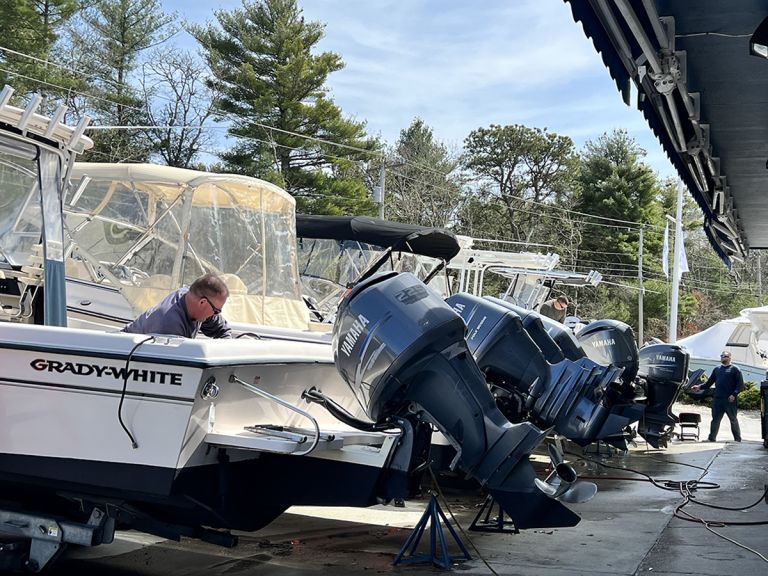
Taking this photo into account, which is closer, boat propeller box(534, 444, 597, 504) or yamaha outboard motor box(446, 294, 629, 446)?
boat propeller box(534, 444, 597, 504)

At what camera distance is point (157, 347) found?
14.2 ft

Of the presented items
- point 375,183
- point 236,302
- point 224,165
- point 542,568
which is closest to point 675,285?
point 375,183

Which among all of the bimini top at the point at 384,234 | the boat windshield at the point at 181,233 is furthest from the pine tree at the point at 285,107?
the boat windshield at the point at 181,233

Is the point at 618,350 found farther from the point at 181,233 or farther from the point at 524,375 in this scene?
the point at 181,233

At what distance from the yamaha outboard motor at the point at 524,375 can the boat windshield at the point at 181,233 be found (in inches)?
160

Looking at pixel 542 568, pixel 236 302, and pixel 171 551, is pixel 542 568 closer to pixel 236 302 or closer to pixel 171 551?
pixel 171 551

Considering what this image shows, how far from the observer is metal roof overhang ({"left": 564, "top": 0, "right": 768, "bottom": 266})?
188 inches

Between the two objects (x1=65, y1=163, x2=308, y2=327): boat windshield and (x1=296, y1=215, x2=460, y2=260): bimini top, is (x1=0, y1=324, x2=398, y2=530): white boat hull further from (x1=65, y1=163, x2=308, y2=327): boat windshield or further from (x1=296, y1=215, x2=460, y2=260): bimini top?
(x1=296, y1=215, x2=460, y2=260): bimini top

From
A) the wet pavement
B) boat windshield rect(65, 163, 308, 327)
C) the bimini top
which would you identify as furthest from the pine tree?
the wet pavement

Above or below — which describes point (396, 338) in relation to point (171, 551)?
above

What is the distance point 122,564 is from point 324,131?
29.5 m

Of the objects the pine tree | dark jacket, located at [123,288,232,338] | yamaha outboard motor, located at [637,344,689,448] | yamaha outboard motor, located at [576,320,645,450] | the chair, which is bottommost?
the chair

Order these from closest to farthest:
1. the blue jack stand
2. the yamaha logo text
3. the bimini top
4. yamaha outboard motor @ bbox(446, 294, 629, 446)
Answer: the yamaha logo text → the blue jack stand → yamaha outboard motor @ bbox(446, 294, 629, 446) → the bimini top

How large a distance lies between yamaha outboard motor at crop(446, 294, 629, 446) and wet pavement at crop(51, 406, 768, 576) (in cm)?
88
